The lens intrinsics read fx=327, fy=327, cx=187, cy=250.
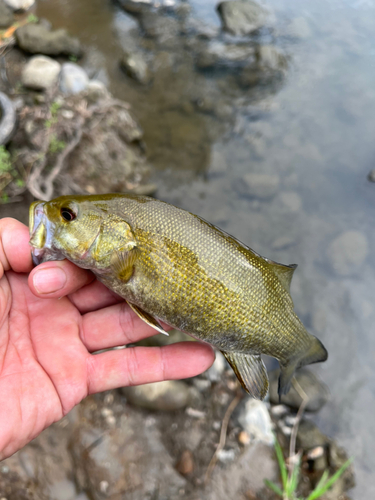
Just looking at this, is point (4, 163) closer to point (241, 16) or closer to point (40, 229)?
point (40, 229)

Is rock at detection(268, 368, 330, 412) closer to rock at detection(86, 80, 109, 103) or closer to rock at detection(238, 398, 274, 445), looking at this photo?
rock at detection(238, 398, 274, 445)

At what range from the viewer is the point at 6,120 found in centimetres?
518

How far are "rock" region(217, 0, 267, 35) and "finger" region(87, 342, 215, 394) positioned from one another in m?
10.3

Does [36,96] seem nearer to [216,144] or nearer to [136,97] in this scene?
[136,97]

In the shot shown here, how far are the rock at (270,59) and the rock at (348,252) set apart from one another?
531 centimetres

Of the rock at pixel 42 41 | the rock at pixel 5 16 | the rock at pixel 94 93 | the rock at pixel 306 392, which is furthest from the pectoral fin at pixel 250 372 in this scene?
the rock at pixel 5 16

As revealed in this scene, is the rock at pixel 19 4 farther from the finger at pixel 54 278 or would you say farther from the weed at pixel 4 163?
the finger at pixel 54 278

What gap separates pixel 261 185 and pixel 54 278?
208 inches

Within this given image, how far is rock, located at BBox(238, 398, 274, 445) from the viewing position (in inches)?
154

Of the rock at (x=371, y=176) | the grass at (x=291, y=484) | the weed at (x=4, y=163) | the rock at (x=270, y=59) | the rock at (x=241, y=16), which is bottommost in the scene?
the grass at (x=291, y=484)

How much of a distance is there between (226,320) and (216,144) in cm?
572

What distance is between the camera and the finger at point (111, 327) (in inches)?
104

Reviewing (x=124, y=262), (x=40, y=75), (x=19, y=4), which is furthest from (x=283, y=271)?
(x=19, y=4)

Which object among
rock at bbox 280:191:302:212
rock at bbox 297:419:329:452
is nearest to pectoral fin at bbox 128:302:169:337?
rock at bbox 297:419:329:452
